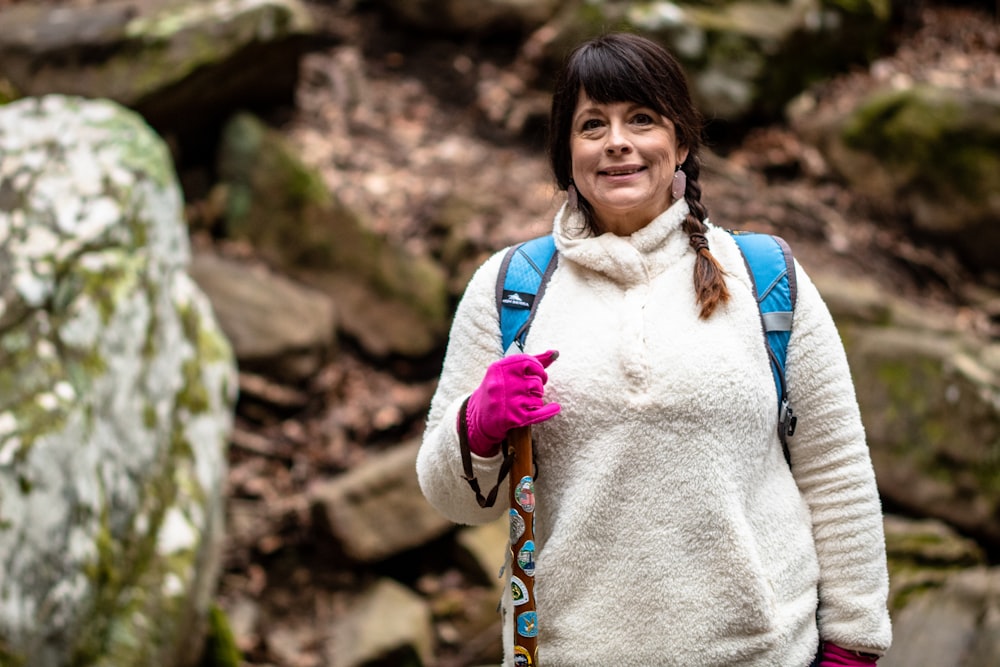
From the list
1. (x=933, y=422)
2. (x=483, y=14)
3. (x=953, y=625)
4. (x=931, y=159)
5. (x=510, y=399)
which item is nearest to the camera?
(x=510, y=399)

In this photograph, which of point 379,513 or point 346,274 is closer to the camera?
point 379,513

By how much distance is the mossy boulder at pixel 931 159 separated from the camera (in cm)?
668

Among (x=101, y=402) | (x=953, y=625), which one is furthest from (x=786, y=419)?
(x=101, y=402)

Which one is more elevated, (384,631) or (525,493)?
(525,493)

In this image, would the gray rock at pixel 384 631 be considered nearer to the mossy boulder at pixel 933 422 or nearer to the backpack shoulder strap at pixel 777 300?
the mossy boulder at pixel 933 422

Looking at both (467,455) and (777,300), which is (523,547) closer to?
(467,455)

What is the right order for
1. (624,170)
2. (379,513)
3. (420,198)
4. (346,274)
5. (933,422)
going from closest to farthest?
(624,170), (933,422), (379,513), (346,274), (420,198)

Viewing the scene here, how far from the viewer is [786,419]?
6.79 feet

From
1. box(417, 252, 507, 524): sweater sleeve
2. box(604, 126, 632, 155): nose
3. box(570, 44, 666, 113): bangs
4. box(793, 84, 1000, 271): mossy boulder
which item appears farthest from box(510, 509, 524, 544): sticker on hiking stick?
box(793, 84, 1000, 271): mossy boulder

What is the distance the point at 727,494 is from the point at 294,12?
21.1 feet

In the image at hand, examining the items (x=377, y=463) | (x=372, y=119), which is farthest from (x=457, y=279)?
(x=372, y=119)

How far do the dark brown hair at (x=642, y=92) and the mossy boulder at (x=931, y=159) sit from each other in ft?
17.5

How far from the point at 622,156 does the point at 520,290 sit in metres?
0.37

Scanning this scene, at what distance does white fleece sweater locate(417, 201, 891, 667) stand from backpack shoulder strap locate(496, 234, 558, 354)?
3cm
